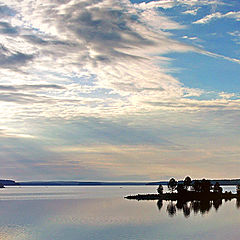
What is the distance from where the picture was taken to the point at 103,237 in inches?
3029

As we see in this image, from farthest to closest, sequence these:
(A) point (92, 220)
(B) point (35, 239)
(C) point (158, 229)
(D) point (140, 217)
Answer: (D) point (140, 217) → (A) point (92, 220) → (C) point (158, 229) → (B) point (35, 239)

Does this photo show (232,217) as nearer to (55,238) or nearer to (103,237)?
(103,237)

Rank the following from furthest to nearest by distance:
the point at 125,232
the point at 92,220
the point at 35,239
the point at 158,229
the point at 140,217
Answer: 1. the point at 140,217
2. the point at 92,220
3. the point at 158,229
4. the point at 125,232
5. the point at 35,239

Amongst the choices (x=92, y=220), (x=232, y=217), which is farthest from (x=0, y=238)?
(x=232, y=217)

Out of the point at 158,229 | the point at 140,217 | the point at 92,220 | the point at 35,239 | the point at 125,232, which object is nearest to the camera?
the point at 35,239

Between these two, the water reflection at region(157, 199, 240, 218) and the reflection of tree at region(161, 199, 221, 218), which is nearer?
the water reflection at region(157, 199, 240, 218)

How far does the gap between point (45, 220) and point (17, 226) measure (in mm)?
13697

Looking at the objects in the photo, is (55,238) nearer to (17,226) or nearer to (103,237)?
(103,237)

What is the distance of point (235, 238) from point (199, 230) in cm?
1223

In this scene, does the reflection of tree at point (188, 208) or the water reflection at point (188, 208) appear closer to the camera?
the water reflection at point (188, 208)

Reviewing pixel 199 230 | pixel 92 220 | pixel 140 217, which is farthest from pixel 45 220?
pixel 199 230

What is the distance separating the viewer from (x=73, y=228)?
294 ft

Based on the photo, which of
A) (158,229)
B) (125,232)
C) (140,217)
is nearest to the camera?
(125,232)

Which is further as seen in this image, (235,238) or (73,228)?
(73,228)
